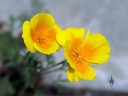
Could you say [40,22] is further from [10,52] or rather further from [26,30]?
[10,52]

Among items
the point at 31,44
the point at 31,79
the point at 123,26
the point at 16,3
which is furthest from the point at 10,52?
the point at 31,44

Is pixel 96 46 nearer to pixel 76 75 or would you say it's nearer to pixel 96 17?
pixel 76 75

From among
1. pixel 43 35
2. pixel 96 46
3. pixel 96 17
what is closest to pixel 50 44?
pixel 43 35

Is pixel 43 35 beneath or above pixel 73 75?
above

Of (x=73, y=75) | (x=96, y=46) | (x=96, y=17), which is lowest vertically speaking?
(x=73, y=75)

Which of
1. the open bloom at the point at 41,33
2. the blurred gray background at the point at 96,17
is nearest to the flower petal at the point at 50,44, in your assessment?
the open bloom at the point at 41,33

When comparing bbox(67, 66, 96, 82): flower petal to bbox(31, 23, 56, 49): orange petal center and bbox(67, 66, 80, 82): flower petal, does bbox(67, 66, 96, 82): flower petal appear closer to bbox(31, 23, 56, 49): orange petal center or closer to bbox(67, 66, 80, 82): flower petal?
bbox(67, 66, 80, 82): flower petal
